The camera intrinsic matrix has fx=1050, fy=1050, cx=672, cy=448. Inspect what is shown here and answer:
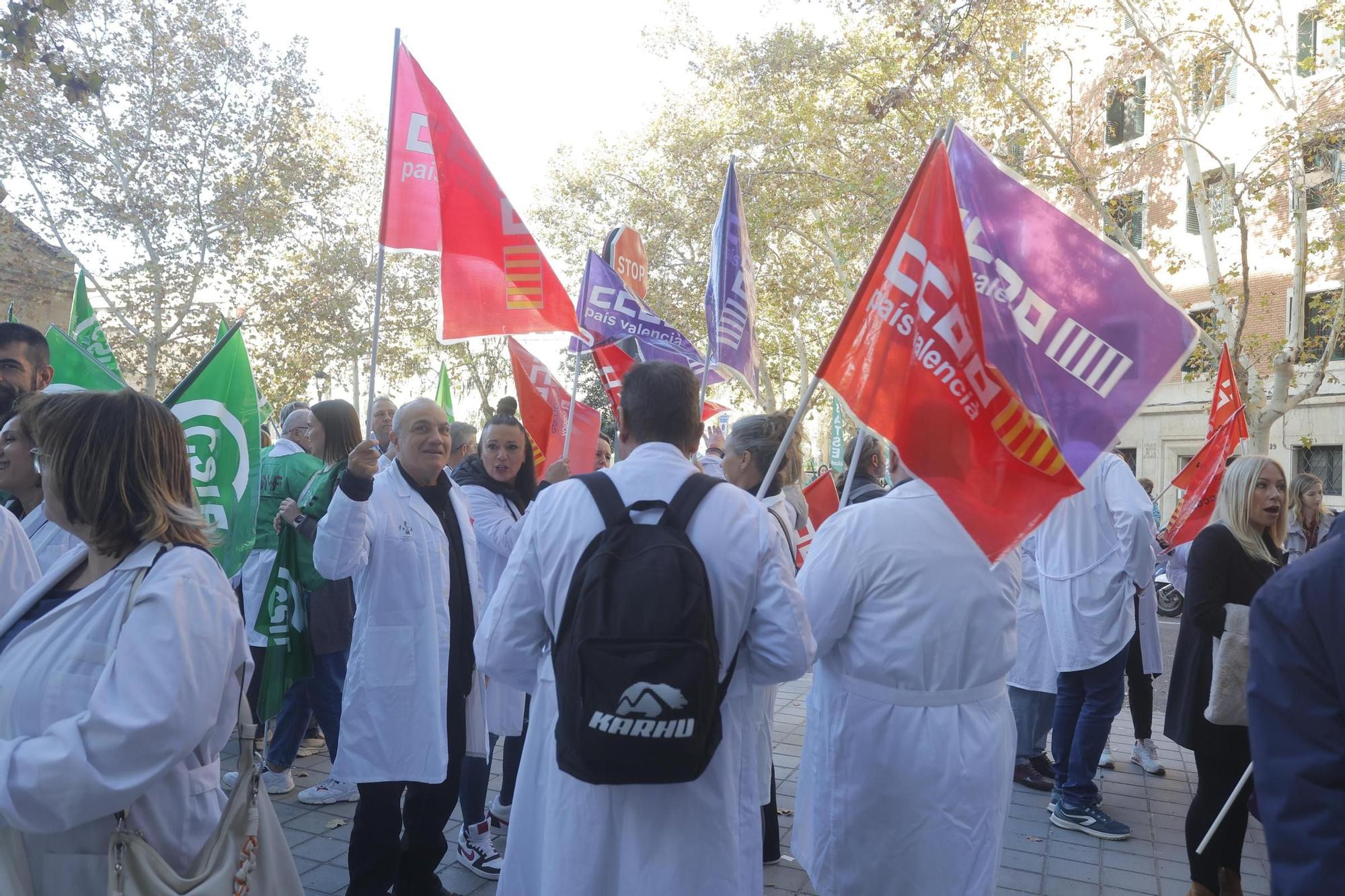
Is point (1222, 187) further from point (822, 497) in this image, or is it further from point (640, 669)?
point (640, 669)

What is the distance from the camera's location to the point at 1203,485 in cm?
698

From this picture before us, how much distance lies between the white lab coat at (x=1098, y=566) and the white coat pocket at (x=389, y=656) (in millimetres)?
3376

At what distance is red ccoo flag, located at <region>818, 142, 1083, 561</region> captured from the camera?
9.84ft

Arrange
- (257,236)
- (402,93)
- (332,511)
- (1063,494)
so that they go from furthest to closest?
1. (257,236)
2. (402,93)
3. (332,511)
4. (1063,494)

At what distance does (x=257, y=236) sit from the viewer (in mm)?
23406

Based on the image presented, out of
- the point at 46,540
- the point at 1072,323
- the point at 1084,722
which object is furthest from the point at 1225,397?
the point at 46,540

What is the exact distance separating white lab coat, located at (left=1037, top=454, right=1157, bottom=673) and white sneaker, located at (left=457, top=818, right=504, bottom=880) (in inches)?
118

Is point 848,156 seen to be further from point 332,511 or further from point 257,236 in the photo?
point 332,511

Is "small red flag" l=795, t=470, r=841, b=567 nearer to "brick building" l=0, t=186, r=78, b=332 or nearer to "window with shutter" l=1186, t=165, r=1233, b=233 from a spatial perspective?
"window with shutter" l=1186, t=165, r=1233, b=233

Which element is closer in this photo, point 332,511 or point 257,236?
point 332,511

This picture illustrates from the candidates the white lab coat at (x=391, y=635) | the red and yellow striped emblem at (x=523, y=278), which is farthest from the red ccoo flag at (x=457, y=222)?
the white lab coat at (x=391, y=635)

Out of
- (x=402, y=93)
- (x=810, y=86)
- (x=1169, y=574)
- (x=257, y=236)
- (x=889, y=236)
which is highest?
(x=810, y=86)

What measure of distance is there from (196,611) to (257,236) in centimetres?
2343

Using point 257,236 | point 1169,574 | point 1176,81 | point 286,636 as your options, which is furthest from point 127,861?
point 257,236
